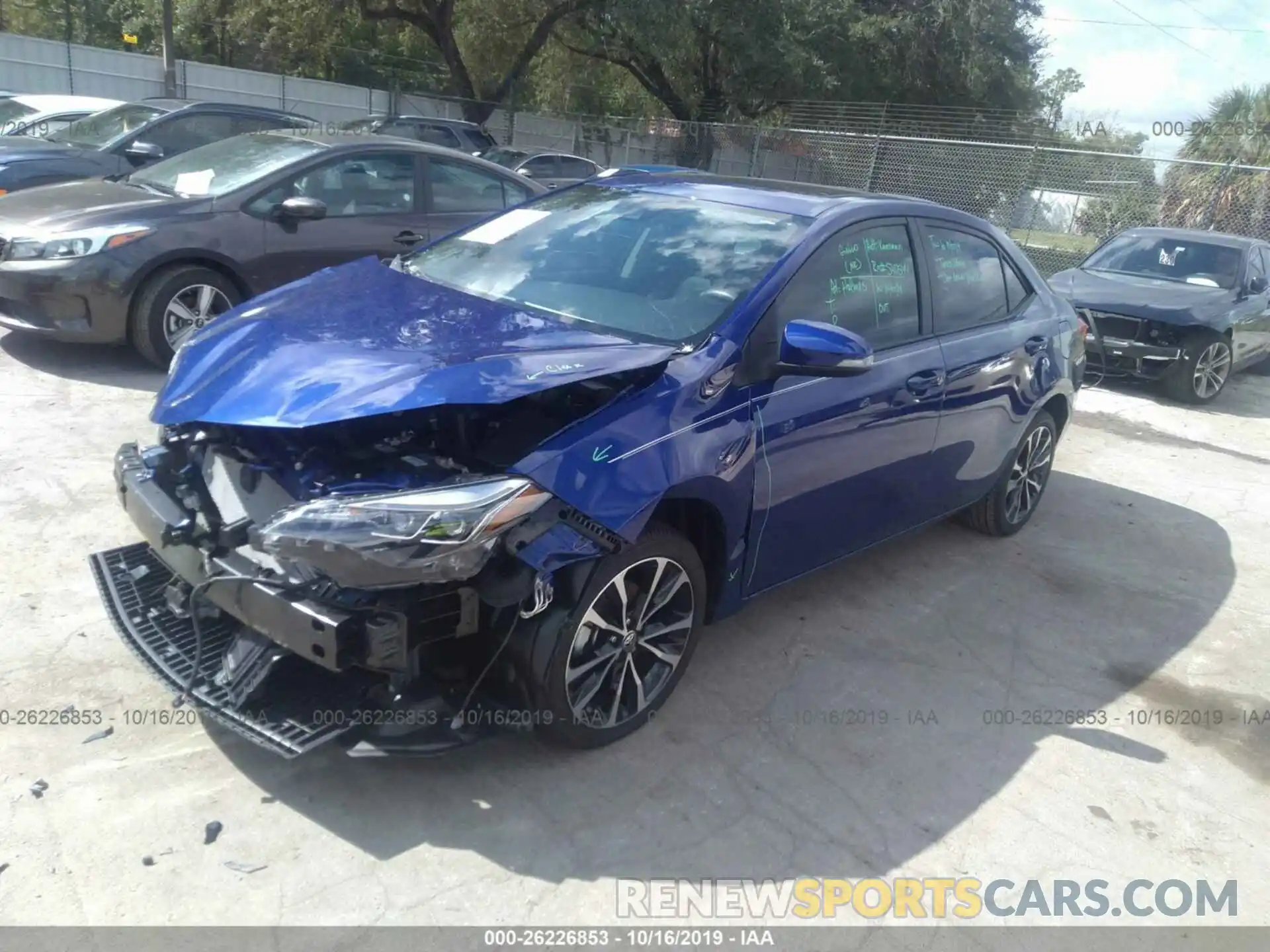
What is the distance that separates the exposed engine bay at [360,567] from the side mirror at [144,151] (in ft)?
20.3

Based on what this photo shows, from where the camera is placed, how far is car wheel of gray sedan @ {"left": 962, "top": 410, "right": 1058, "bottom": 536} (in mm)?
5469

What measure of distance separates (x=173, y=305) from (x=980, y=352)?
483 cm

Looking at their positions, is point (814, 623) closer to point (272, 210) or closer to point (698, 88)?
point (272, 210)

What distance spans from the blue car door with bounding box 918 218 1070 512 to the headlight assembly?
184 inches

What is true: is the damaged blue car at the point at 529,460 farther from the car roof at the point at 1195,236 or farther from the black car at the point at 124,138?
the car roof at the point at 1195,236

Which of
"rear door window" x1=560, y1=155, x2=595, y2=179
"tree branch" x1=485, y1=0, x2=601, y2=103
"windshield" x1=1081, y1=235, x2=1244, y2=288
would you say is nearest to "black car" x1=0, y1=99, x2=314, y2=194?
"rear door window" x1=560, y1=155, x2=595, y2=179

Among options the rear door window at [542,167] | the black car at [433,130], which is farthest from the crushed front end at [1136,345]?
the rear door window at [542,167]

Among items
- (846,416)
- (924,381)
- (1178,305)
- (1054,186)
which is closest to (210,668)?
(846,416)

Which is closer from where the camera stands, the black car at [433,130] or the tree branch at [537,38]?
the black car at [433,130]

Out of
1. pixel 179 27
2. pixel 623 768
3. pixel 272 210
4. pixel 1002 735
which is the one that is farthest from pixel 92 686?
pixel 179 27

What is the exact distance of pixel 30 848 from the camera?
2.72 meters

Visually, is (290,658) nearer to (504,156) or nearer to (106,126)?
(106,126)

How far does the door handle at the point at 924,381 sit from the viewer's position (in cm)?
425

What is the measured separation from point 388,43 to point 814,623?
33.4 m
